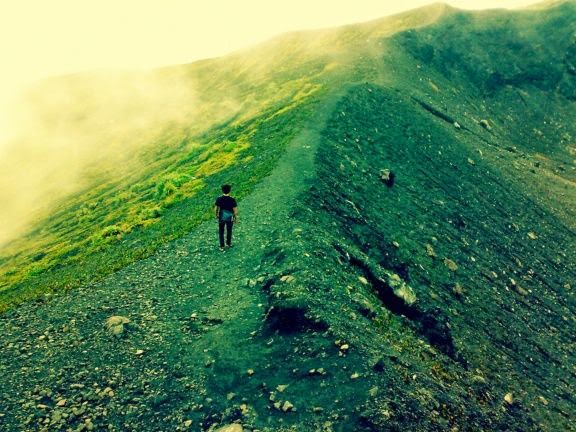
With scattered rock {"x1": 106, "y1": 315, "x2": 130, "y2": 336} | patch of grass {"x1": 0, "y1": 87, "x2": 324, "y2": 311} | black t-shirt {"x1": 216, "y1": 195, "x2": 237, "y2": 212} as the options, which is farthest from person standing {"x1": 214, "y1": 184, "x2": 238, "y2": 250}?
scattered rock {"x1": 106, "y1": 315, "x2": 130, "y2": 336}

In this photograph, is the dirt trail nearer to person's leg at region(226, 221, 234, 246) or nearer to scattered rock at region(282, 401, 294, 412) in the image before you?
person's leg at region(226, 221, 234, 246)

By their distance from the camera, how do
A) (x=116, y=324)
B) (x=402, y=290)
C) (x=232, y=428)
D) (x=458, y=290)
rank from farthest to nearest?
(x=458, y=290)
(x=402, y=290)
(x=116, y=324)
(x=232, y=428)

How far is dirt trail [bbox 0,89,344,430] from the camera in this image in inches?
475

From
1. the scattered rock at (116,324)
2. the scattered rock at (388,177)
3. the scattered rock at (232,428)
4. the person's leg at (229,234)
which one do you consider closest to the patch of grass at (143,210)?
the person's leg at (229,234)

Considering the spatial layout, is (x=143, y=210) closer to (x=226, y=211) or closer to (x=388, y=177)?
(x=226, y=211)

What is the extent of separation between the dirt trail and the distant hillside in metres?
0.07

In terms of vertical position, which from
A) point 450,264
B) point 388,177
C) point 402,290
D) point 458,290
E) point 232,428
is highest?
point 388,177

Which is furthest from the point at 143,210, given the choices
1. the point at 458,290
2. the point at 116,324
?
the point at 458,290

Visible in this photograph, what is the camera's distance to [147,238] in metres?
24.8

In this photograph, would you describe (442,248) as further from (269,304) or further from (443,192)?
(269,304)

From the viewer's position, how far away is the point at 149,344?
1451 cm

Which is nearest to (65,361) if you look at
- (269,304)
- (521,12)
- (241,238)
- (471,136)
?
(269,304)

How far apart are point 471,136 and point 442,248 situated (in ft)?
77.5

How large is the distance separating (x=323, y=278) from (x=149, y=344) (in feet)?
20.8
